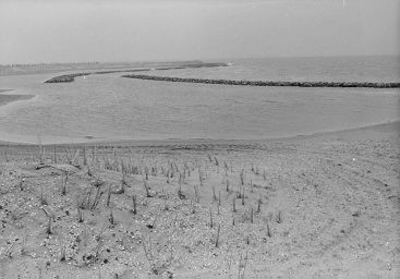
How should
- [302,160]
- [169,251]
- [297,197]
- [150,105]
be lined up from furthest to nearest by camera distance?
[150,105], [302,160], [297,197], [169,251]

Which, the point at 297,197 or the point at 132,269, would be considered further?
the point at 297,197

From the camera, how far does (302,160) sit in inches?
500

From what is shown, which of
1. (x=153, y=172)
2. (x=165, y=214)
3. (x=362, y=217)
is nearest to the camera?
(x=165, y=214)

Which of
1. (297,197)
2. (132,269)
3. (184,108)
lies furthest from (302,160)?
(184,108)

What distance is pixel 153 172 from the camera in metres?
10.4

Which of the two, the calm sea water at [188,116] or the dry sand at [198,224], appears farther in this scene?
the calm sea water at [188,116]

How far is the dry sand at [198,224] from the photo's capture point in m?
6.50

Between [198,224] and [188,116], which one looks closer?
[198,224]

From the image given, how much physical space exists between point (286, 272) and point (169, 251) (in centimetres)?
179

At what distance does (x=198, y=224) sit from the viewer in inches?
304

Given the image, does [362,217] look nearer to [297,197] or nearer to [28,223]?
[297,197]

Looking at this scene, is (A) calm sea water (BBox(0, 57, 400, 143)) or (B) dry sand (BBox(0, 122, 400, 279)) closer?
(B) dry sand (BBox(0, 122, 400, 279))

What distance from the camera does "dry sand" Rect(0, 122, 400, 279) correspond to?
650 cm

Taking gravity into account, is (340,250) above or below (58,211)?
below
